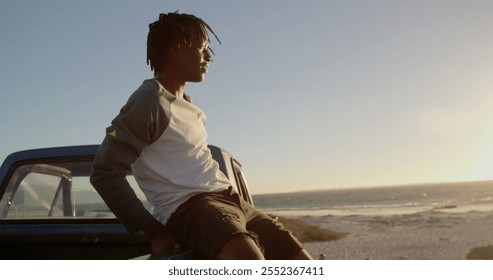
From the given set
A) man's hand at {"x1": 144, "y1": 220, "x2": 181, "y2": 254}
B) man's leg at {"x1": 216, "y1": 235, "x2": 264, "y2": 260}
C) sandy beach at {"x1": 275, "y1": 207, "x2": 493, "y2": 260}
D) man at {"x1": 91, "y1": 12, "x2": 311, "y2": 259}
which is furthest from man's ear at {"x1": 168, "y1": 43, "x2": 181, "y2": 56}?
sandy beach at {"x1": 275, "y1": 207, "x2": 493, "y2": 260}

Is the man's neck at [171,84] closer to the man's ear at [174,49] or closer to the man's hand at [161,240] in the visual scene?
the man's ear at [174,49]

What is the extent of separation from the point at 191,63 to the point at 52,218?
4.88 feet

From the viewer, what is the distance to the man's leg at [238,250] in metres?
1.66

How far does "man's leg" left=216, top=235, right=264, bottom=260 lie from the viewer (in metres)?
1.66

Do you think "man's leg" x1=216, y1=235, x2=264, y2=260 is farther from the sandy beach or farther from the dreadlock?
the sandy beach

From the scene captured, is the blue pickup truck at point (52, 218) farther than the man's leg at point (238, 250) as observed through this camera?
Yes

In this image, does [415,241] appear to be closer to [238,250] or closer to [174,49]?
[174,49]

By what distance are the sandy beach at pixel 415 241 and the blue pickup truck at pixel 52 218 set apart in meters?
21.2

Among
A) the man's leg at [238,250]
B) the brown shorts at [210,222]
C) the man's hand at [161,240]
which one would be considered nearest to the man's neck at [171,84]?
the brown shorts at [210,222]

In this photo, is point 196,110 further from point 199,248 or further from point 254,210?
point 199,248

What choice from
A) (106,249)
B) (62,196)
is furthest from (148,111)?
(62,196)

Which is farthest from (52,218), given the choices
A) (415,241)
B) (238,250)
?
(415,241)

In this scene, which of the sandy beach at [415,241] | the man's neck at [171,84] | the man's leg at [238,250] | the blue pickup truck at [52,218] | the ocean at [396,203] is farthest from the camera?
the ocean at [396,203]

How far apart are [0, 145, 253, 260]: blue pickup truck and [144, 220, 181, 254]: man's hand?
786 mm
